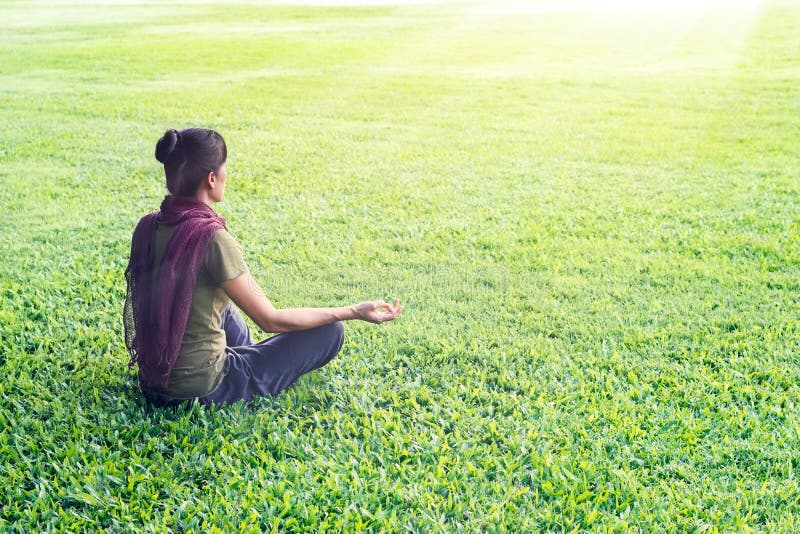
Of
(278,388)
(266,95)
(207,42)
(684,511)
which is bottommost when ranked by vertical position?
(684,511)

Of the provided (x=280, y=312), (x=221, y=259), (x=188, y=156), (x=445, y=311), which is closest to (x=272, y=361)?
(x=280, y=312)

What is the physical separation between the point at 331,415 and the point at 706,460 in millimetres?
1803

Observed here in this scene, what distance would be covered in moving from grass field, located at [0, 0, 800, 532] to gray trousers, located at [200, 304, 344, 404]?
0.10 meters

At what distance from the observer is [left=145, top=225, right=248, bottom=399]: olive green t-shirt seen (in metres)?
3.27

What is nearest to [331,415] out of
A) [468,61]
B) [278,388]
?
[278,388]

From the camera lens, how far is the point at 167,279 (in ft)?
10.7

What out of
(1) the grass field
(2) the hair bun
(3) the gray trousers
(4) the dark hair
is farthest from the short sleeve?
(1) the grass field

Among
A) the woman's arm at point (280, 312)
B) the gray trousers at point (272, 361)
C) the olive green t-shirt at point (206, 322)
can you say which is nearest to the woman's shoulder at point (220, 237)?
the olive green t-shirt at point (206, 322)

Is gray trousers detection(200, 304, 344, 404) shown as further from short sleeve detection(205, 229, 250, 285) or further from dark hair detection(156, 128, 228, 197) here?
dark hair detection(156, 128, 228, 197)

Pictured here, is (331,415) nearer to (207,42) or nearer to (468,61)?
(468,61)

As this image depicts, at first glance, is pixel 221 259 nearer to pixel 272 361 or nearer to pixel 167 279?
pixel 167 279

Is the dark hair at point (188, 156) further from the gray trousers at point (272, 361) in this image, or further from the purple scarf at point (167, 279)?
the gray trousers at point (272, 361)

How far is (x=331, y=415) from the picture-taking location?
12.6ft

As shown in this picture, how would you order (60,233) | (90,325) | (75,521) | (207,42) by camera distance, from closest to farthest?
(75,521)
(90,325)
(60,233)
(207,42)
